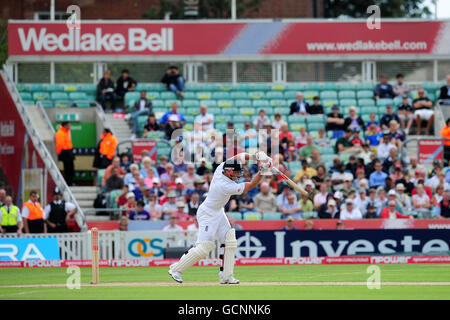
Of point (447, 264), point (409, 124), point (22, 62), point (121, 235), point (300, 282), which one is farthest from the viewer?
point (22, 62)

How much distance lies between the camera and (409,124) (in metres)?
29.9

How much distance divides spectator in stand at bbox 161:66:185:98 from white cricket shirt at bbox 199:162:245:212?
15.6 metres

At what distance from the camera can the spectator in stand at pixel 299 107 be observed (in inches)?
1178

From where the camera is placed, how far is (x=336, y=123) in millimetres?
29188

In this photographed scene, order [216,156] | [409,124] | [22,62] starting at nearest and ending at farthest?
1. [216,156]
2. [409,124]
3. [22,62]

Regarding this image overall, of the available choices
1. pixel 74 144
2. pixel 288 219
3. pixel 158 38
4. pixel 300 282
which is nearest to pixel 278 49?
pixel 158 38

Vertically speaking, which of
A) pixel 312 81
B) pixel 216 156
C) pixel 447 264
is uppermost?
pixel 312 81

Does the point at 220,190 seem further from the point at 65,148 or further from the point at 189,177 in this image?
the point at 65,148

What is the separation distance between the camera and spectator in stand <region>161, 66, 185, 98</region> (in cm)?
3116

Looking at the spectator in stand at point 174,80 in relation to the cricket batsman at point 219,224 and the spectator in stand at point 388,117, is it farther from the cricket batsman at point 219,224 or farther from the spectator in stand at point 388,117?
the cricket batsman at point 219,224

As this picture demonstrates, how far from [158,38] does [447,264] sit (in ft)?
48.6

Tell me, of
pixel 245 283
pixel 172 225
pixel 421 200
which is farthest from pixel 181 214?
pixel 245 283

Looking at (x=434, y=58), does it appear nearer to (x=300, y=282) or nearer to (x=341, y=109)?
(x=341, y=109)

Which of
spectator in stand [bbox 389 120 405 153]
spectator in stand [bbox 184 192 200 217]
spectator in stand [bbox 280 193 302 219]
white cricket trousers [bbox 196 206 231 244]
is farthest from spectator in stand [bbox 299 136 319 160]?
white cricket trousers [bbox 196 206 231 244]
